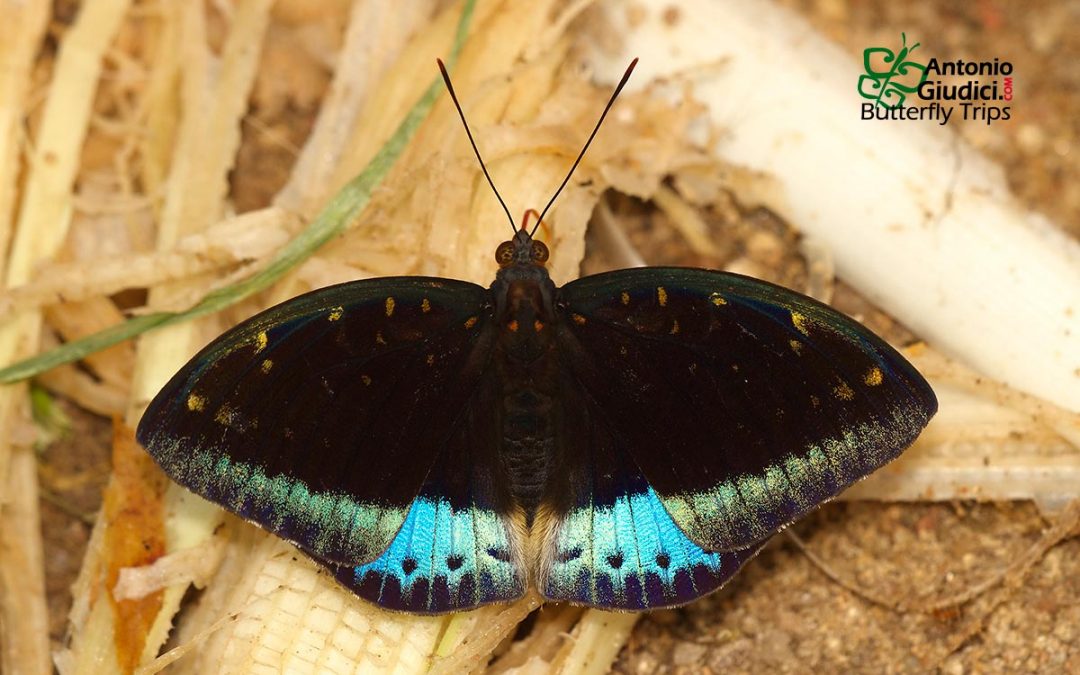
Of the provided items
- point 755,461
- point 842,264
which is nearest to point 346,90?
point 842,264

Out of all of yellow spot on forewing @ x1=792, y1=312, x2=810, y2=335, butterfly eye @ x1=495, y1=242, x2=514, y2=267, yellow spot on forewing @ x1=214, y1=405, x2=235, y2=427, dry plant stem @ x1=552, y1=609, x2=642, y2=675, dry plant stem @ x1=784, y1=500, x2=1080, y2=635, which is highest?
yellow spot on forewing @ x1=792, y1=312, x2=810, y2=335

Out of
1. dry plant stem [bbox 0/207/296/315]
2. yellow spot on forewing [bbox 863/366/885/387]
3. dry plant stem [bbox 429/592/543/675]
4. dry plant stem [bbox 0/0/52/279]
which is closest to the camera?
yellow spot on forewing [bbox 863/366/885/387]

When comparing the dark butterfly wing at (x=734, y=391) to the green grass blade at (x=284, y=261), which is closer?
the dark butterfly wing at (x=734, y=391)

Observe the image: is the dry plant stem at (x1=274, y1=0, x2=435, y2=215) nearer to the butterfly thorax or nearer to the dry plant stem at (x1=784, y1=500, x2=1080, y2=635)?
the butterfly thorax

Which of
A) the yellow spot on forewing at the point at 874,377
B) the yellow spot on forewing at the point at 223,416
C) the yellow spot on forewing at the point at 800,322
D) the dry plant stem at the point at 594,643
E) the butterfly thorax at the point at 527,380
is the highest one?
the yellow spot on forewing at the point at 800,322

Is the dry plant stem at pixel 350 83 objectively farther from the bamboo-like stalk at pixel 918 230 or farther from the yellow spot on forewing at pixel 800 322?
the yellow spot on forewing at pixel 800 322

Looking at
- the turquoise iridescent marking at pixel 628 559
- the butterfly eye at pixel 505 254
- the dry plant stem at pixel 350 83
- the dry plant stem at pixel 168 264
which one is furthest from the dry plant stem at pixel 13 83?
the turquoise iridescent marking at pixel 628 559

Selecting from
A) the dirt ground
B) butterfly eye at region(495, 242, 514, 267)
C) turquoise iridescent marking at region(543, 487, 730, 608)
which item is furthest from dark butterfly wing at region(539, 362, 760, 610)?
the dirt ground
